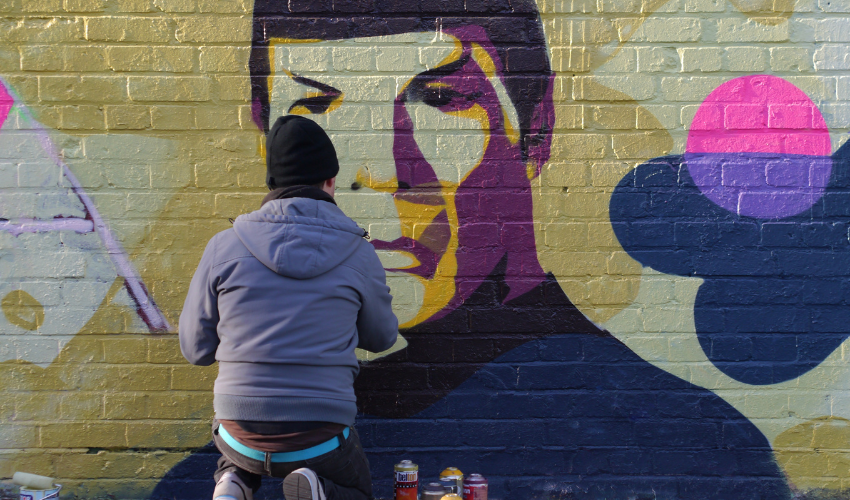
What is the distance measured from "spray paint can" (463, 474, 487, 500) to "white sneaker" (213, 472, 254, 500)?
38.7 inches

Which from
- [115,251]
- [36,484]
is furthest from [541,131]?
[36,484]

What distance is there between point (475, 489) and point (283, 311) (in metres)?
1.27

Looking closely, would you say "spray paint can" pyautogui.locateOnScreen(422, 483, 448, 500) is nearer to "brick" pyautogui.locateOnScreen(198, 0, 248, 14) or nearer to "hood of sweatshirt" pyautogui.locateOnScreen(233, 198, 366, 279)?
"hood of sweatshirt" pyautogui.locateOnScreen(233, 198, 366, 279)

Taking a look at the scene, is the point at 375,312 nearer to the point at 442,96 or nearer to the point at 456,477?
the point at 456,477

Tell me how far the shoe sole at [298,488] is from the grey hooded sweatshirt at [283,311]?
18cm

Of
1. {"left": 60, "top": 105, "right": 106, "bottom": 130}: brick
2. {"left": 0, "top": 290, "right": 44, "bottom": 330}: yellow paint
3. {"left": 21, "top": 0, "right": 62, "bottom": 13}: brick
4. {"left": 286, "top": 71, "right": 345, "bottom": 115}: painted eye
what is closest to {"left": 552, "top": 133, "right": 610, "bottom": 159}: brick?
{"left": 286, "top": 71, "right": 345, "bottom": 115}: painted eye

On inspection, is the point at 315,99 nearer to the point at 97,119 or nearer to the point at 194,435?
the point at 97,119

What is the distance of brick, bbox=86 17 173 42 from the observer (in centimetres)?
304

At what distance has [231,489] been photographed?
206cm

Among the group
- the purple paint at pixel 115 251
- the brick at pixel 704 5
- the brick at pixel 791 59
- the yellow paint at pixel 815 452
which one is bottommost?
the yellow paint at pixel 815 452

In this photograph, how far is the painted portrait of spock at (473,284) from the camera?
307 centimetres

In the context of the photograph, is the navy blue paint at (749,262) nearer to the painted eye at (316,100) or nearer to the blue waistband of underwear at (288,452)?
the painted eye at (316,100)

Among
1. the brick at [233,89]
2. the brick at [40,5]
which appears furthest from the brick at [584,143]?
the brick at [40,5]

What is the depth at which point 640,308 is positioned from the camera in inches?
122
